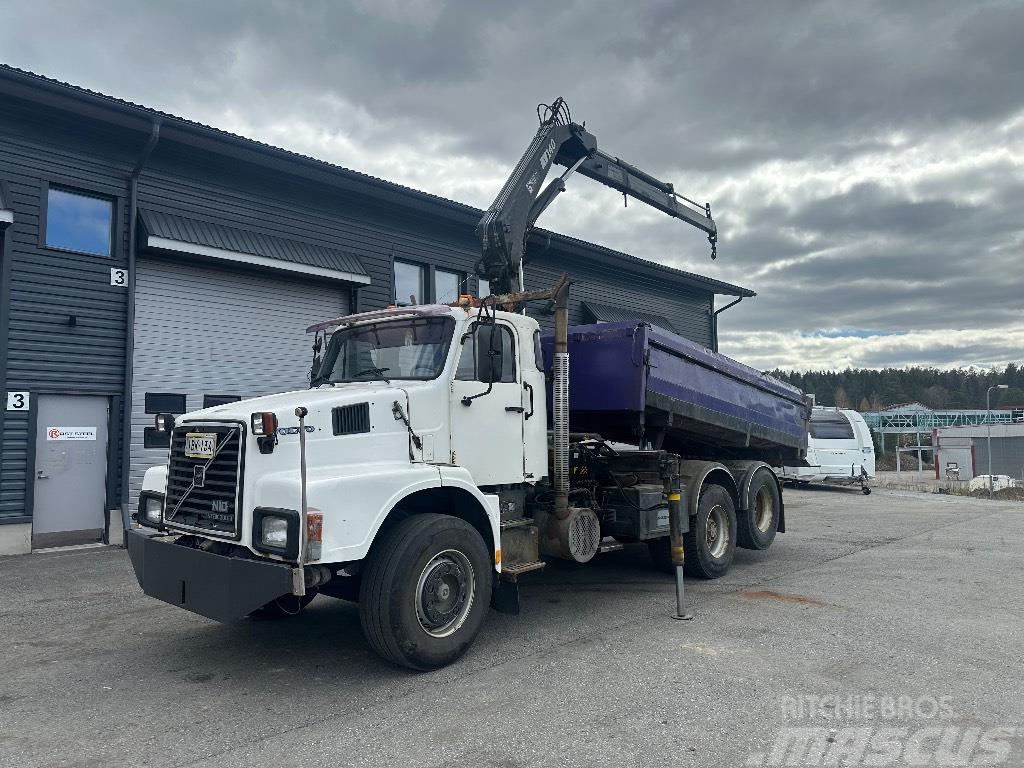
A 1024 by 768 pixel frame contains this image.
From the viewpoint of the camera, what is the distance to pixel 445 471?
5.43m

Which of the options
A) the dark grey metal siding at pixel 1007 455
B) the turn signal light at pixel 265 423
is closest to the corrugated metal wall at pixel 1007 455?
the dark grey metal siding at pixel 1007 455

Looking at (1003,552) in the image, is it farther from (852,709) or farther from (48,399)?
(48,399)

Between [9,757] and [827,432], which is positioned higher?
[827,432]

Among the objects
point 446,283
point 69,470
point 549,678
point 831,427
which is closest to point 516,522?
point 549,678

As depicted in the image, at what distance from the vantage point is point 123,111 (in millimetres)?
10984

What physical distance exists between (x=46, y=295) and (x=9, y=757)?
864 cm

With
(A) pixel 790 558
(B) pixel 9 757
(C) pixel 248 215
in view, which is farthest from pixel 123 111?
(A) pixel 790 558

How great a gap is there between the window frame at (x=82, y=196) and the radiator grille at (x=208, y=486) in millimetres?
7128

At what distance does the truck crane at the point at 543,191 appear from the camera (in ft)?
28.6

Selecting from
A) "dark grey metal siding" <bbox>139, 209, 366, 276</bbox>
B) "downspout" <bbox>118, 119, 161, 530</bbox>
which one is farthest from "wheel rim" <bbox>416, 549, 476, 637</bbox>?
"dark grey metal siding" <bbox>139, 209, 366, 276</bbox>

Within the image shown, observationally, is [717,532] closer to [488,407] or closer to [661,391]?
[661,391]

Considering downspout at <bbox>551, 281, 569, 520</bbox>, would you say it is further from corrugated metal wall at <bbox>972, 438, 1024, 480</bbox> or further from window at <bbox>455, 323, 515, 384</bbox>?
corrugated metal wall at <bbox>972, 438, 1024, 480</bbox>

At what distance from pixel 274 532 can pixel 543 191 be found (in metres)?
6.96

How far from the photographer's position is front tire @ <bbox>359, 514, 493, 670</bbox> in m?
4.84
